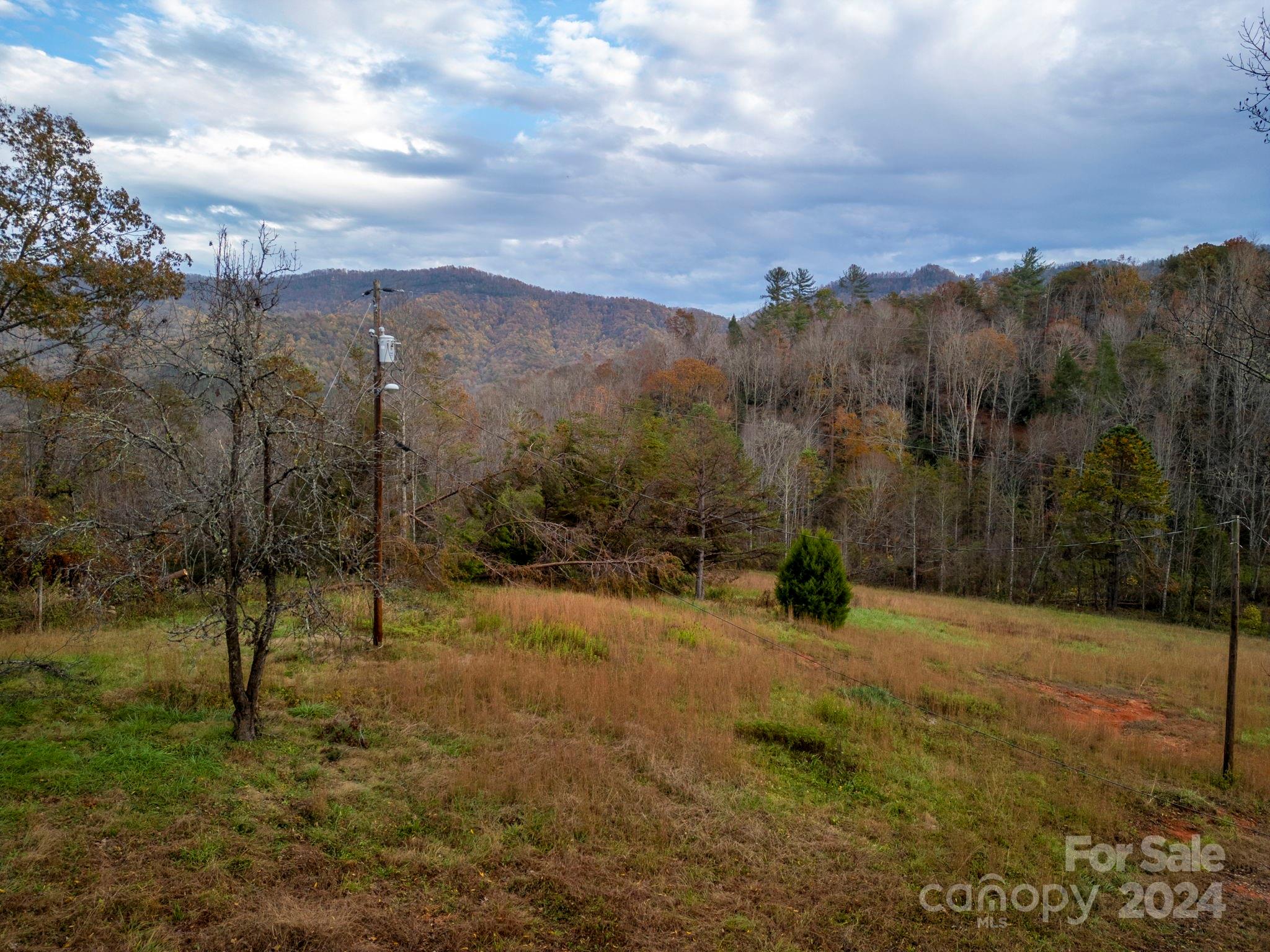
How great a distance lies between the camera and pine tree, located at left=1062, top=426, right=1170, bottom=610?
98.9 feet

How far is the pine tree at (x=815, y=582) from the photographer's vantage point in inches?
733

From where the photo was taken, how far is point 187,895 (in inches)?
187

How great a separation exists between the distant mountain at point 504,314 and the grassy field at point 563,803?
2120 inches

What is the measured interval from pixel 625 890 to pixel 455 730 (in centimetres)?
352

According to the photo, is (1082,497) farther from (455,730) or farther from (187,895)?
(187,895)

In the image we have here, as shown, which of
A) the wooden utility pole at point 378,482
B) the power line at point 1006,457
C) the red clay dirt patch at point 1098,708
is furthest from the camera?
the power line at point 1006,457

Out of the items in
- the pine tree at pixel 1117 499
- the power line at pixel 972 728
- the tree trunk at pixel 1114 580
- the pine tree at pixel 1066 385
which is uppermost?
the pine tree at pixel 1066 385

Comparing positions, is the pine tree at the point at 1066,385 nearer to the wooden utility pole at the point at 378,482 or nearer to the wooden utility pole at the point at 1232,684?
the wooden utility pole at the point at 1232,684

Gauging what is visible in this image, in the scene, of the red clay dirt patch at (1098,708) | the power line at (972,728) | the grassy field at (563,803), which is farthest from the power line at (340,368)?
the red clay dirt patch at (1098,708)

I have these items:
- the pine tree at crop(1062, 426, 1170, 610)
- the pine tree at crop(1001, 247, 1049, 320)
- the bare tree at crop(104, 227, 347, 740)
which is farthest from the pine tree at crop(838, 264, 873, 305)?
the bare tree at crop(104, 227, 347, 740)

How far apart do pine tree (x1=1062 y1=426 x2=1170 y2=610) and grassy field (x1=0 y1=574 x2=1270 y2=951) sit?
2076 centimetres

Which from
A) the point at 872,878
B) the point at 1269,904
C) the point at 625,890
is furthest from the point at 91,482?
the point at 1269,904

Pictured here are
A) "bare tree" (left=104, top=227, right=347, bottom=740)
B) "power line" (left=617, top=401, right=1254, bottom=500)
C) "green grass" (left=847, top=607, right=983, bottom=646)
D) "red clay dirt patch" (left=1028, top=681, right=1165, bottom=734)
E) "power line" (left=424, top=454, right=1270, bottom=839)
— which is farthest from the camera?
"power line" (left=617, top=401, right=1254, bottom=500)

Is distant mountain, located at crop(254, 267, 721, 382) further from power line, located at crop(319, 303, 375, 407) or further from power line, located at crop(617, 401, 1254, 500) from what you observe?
power line, located at crop(319, 303, 375, 407)
